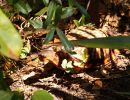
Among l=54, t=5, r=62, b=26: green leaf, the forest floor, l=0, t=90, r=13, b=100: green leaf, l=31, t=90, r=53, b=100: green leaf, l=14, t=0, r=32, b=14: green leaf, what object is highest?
l=14, t=0, r=32, b=14: green leaf

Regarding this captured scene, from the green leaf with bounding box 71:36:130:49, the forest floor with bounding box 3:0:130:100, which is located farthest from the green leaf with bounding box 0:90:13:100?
the forest floor with bounding box 3:0:130:100

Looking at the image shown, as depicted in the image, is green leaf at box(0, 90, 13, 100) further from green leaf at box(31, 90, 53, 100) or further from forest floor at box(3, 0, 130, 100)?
forest floor at box(3, 0, 130, 100)

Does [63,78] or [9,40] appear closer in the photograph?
[9,40]

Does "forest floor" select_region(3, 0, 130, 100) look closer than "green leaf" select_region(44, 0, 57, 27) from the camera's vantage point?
No

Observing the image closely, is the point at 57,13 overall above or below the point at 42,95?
above

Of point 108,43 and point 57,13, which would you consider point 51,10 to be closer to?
point 57,13

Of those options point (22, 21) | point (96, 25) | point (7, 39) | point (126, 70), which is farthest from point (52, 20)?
point (96, 25)

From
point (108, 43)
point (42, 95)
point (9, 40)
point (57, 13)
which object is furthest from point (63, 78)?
point (9, 40)

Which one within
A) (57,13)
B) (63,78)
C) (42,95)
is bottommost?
(63,78)
